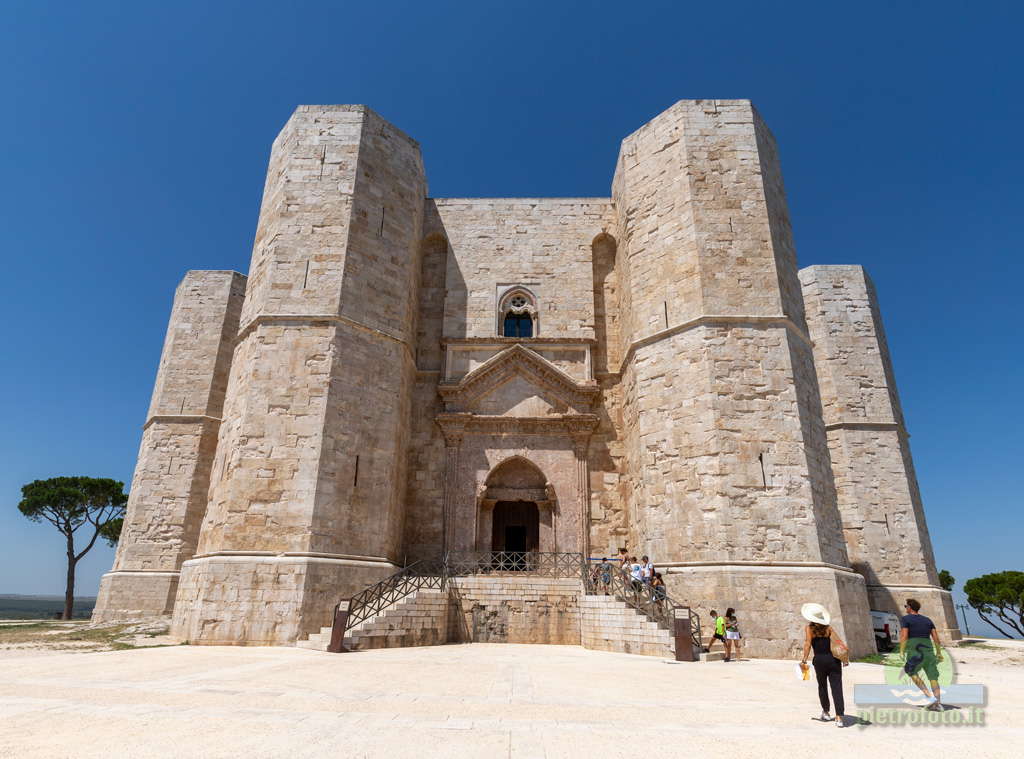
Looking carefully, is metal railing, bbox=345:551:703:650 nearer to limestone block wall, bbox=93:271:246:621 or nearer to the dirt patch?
the dirt patch

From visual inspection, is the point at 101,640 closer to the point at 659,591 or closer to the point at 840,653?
the point at 659,591

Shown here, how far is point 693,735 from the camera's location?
4309 millimetres

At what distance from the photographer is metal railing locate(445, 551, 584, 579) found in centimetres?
1380

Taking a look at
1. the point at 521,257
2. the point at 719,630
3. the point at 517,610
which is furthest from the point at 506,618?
the point at 521,257

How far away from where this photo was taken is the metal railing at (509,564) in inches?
543

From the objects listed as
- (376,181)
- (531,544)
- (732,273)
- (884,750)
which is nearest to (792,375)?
(732,273)

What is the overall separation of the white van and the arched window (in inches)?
480

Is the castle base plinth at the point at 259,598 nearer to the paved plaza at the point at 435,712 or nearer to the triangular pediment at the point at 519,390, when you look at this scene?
the paved plaza at the point at 435,712

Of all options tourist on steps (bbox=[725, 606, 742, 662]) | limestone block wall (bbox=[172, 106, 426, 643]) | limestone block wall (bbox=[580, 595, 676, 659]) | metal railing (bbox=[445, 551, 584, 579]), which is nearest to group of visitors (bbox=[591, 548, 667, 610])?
limestone block wall (bbox=[580, 595, 676, 659])

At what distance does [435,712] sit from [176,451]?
16.5 meters

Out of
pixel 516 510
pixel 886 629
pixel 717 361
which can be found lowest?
pixel 886 629

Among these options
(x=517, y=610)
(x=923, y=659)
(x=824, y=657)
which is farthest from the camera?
(x=517, y=610)

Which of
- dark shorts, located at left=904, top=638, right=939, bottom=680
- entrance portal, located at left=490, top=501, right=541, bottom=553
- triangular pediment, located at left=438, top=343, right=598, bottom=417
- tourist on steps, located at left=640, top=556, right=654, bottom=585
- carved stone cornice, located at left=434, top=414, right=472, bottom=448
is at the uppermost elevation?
triangular pediment, located at left=438, top=343, right=598, bottom=417

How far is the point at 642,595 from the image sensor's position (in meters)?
11.1
